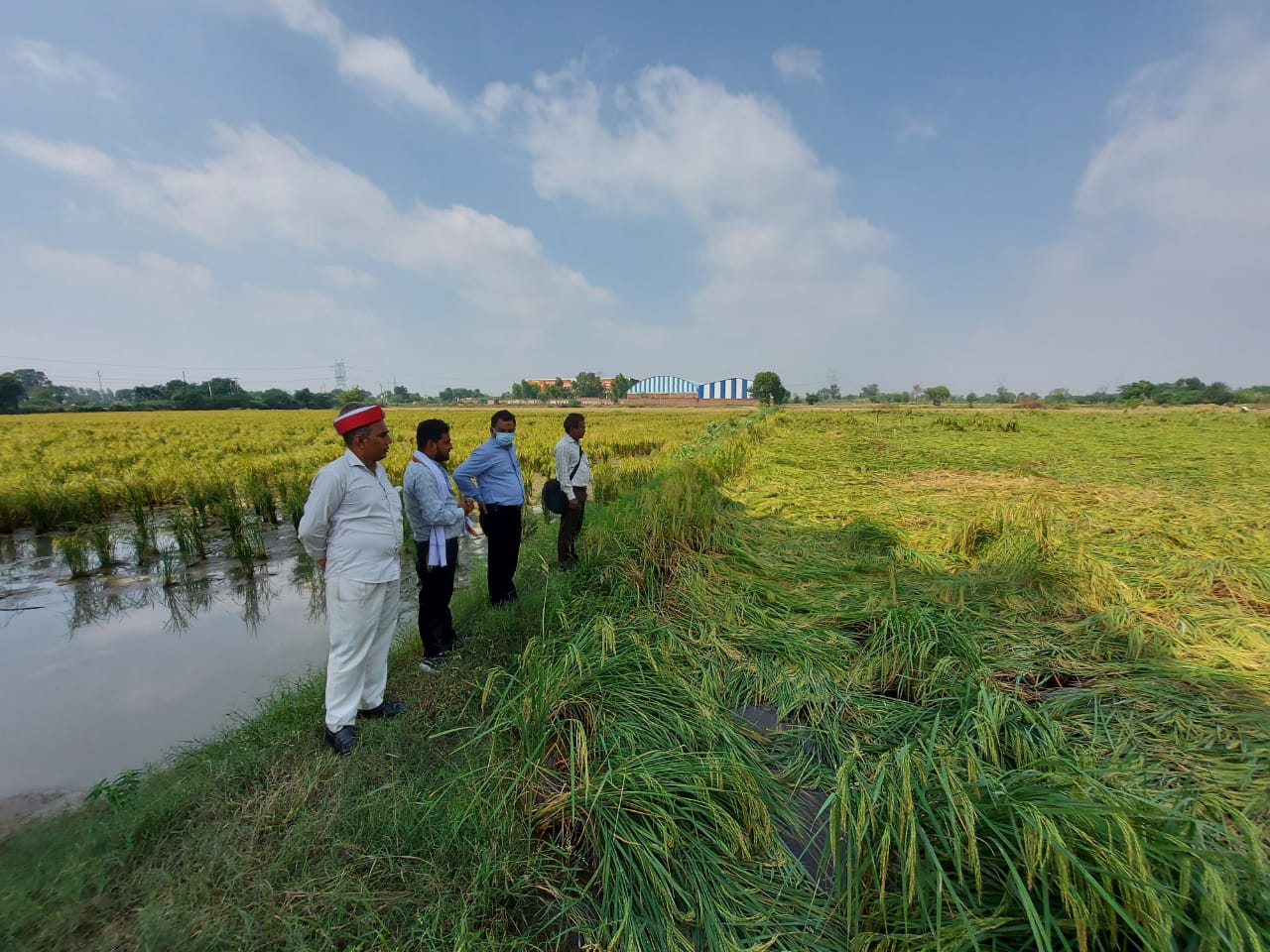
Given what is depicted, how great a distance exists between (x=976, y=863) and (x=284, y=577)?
6.74 metres

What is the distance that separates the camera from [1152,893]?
47.3 inches

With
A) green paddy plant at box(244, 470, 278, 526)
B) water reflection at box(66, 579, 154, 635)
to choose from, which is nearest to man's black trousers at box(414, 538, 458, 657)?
water reflection at box(66, 579, 154, 635)

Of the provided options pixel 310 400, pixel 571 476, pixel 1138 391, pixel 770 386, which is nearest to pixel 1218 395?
pixel 1138 391

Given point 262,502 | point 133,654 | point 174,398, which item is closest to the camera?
point 133,654

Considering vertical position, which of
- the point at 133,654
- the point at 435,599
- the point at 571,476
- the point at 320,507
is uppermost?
the point at 320,507

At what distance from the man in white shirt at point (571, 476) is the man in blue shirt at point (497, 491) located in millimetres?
741

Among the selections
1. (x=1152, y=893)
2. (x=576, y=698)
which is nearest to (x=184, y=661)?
(x=576, y=698)

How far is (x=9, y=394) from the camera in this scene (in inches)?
1933

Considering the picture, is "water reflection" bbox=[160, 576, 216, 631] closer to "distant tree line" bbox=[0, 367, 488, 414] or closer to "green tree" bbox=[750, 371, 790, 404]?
"distant tree line" bbox=[0, 367, 488, 414]

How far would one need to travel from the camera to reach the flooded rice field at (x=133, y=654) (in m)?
3.04

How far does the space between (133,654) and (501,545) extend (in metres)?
3.14

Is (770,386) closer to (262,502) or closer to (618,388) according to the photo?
(618,388)

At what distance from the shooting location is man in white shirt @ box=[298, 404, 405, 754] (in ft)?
8.84

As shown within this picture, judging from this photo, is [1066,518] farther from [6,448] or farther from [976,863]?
[6,448]
